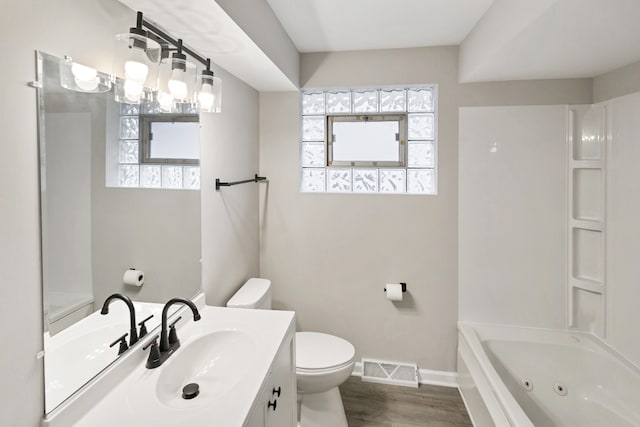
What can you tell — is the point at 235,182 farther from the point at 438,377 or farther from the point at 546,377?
the point at 546,377

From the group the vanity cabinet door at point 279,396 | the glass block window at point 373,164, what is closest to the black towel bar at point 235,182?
the glass block window at point 373,164

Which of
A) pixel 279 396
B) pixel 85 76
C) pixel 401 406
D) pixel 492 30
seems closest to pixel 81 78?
pixel 85 76

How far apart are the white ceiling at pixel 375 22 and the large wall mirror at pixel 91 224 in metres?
1.12

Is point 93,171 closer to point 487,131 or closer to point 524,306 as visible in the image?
point 487,131

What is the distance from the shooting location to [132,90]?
116 cm

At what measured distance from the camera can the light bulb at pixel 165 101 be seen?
53.7 inches

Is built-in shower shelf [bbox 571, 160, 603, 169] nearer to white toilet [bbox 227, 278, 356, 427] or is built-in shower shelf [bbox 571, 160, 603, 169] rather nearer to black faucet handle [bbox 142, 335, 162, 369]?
white toilet [bbox 227, 278, 356, 427]

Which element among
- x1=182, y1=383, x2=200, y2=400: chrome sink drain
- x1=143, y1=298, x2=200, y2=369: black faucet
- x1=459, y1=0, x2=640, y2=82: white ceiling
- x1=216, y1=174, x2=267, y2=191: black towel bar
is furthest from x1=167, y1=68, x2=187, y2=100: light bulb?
x1=459, y1=0, x2=640, y2=82: white ceiling

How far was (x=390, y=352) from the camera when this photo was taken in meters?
2.53

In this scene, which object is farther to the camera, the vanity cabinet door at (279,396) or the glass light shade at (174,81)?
the glass light shade at (174,81)

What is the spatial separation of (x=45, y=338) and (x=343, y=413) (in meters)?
1.70

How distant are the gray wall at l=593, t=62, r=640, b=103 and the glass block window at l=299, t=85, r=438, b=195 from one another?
103cm

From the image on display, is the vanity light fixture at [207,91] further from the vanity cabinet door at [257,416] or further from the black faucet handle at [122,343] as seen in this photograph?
the vanity cabinet door at [257,416]

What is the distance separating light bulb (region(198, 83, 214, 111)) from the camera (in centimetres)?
149
